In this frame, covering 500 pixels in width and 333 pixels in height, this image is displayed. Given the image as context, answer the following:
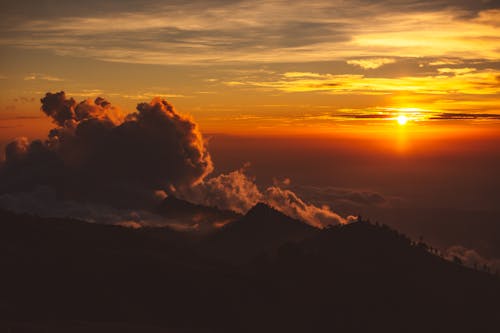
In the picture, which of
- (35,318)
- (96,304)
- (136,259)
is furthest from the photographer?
(136,259)

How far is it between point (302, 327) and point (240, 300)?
21533 mm

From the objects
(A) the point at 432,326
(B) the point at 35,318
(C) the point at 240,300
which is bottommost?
(A) the point at 432,326

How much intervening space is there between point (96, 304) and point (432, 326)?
106 meters

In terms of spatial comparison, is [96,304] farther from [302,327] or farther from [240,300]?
[302,327]

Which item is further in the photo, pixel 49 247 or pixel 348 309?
pixel 49 247

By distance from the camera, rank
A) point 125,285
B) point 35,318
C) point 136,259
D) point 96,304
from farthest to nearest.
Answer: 1. point 136,259
2. point 125,285
3. point 96,304
4. point 35,318

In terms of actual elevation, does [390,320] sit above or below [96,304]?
below

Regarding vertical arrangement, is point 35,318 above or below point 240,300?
above

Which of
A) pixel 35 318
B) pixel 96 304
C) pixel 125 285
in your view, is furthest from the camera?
pixel 125 285

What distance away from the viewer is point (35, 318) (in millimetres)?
131500

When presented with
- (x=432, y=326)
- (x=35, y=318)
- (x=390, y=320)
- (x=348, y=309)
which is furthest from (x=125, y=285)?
(x=432, y=326)

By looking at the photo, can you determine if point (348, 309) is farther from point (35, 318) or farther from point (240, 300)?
point (35, 318)

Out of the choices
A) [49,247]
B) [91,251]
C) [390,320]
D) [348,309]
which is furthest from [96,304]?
[390,320]

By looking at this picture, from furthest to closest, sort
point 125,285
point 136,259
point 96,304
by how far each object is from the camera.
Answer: point 136,259 < point 125,285 < point 96,304
